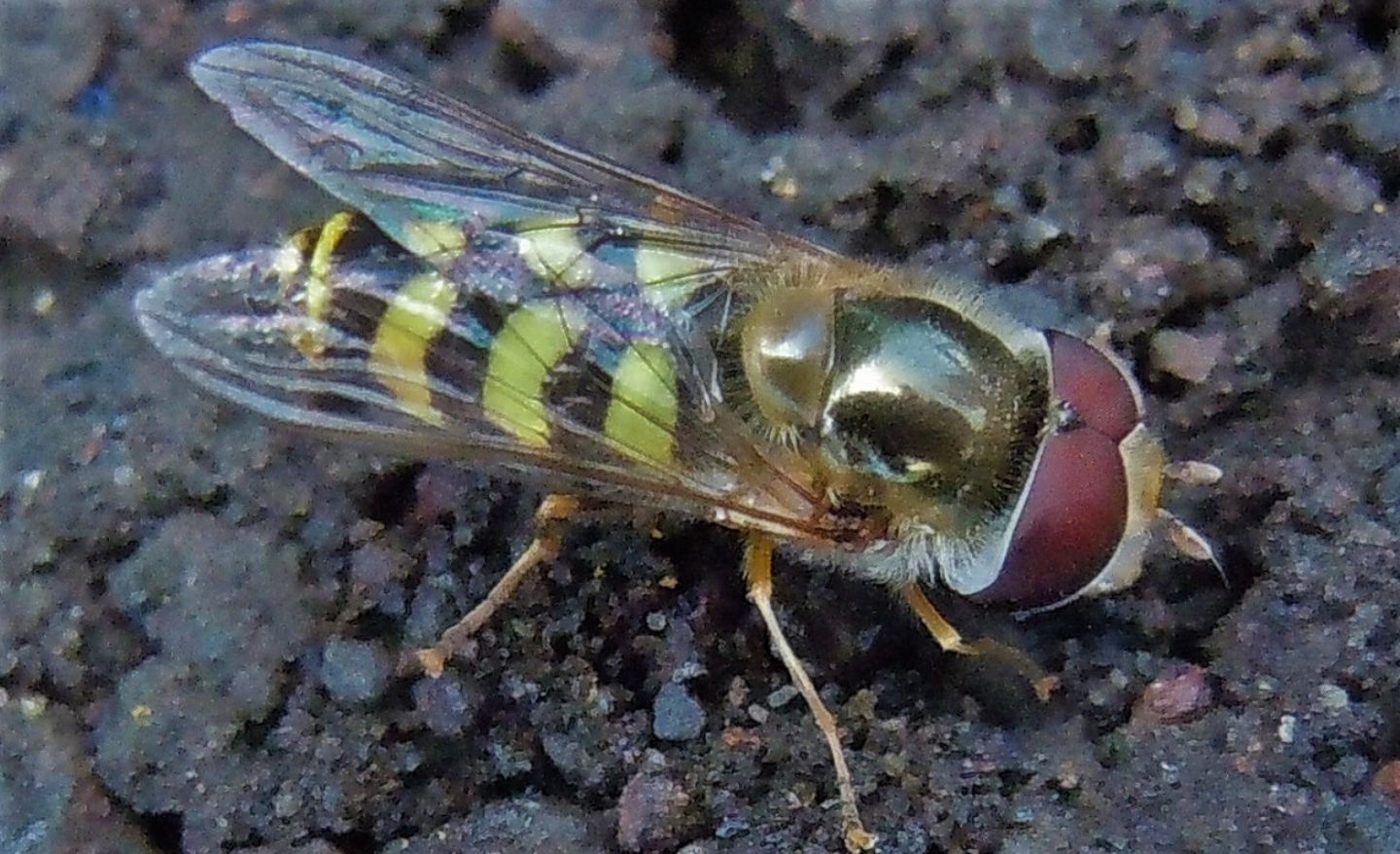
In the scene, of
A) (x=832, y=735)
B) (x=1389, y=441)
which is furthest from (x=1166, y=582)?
(x=832, y=735)

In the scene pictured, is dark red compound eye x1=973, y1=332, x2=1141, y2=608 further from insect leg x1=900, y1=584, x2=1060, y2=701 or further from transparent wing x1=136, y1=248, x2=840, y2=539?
transparent wing x1=136, y1=248, x2=840, y2=539

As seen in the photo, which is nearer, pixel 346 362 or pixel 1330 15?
pixel 346 362

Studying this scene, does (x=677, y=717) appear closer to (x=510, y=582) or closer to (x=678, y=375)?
(x=510, y=582)

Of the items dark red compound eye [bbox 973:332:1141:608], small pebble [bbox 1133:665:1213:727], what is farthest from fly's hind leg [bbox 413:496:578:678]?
small pebble [bbox 1133:665:1213:727]

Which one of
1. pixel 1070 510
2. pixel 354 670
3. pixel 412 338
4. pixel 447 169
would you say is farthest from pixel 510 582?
pixel 1070 510

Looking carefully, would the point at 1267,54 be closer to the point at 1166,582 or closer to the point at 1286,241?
the point at 1286,241

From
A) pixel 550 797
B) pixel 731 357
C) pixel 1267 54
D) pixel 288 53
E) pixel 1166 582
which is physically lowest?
pixel 550 797

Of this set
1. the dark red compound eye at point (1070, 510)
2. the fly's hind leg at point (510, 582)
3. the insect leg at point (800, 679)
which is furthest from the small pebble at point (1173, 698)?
the fly's hind leg at point (510, 582)
